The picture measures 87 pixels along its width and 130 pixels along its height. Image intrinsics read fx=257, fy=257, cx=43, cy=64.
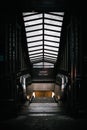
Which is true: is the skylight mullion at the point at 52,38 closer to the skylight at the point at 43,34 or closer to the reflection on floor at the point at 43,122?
the skylight at the point at 43,34

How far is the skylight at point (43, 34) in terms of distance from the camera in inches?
650

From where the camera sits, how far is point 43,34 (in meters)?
19.7

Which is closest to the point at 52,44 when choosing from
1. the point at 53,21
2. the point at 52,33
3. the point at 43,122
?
the point at 52,33

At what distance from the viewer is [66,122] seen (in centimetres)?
1049

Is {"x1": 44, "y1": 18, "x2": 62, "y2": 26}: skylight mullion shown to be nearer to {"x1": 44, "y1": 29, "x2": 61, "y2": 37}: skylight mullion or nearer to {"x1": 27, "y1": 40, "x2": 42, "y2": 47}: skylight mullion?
{"x1": 44, "y1": 29, "x2": 61, "y2": 37}: skylight mullion

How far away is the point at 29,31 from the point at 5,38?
6.46 m

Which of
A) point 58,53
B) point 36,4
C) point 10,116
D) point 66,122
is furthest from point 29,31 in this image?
point 66,122

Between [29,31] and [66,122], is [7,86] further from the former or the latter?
[29,31]

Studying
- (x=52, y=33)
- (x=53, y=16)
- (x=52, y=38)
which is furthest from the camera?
→ (x=52, y=38)

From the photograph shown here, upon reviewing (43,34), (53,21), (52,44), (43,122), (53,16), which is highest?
(53,16)

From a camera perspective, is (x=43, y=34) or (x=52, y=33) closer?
(x=52, y=33)

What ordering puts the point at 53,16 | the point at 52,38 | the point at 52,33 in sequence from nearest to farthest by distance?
the point at 53,16 < the point at 52,33 < the point at 52,38

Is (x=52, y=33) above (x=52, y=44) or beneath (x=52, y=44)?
above

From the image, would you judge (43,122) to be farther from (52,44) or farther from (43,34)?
→ (52,44)
